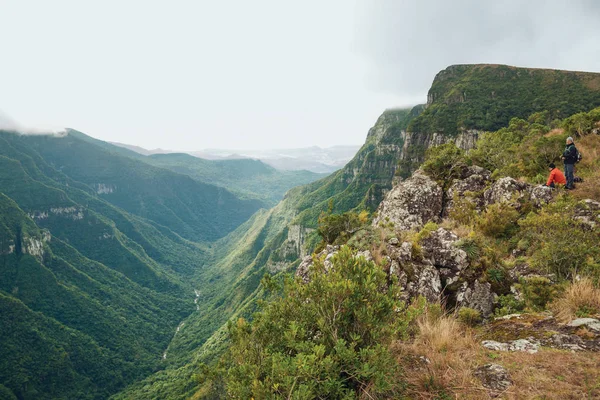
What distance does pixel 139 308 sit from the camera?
176875 millimetres

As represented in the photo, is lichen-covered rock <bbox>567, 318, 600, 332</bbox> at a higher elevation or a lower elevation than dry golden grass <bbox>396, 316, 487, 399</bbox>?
higher

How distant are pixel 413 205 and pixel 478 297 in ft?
30.3

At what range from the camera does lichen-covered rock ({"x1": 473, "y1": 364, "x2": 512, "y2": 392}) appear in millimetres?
4180

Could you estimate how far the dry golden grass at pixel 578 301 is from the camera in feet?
Answer: 19.9

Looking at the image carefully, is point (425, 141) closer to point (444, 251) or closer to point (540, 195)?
point (540, 195)

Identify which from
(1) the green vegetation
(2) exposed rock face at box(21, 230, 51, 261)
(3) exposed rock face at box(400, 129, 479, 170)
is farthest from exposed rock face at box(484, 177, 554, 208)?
(2) exposed rock face at box(21, 230, 51, 261)

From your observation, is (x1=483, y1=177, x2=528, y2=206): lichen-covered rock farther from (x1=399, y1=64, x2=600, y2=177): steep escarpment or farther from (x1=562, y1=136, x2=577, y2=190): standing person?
(x1=399, y1=64, x2=600, y2=177): steep escarpment

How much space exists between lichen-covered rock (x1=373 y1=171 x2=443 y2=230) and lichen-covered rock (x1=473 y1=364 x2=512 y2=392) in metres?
12.2

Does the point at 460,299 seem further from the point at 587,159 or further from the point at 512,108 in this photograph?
Result: the point at 512,108

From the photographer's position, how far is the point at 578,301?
20.7 ft

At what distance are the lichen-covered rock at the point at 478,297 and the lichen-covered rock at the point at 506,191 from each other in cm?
634

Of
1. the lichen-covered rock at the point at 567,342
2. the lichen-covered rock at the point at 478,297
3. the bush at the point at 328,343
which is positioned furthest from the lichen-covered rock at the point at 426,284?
the bush at the point at 328,343

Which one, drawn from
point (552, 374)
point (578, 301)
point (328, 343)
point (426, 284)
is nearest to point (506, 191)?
point (426, 284)

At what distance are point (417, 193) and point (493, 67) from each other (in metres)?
164
